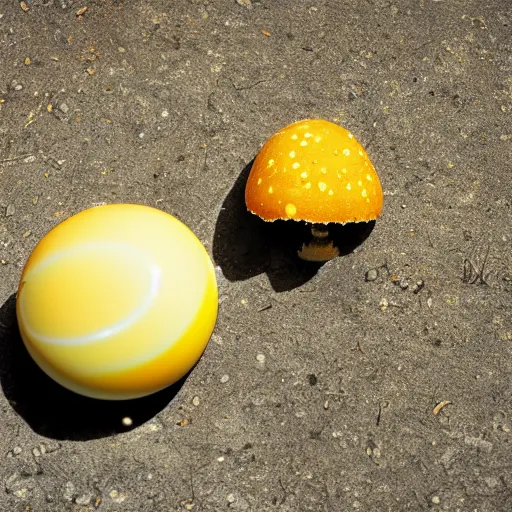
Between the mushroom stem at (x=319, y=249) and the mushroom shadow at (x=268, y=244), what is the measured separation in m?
0.04

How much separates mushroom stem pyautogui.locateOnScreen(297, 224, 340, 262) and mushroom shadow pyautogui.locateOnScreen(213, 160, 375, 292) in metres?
0.04

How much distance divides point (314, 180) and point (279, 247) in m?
0.52

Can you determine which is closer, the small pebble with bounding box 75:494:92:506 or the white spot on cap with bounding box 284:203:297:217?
the white spot on cap with bounding box 284:203:297:217

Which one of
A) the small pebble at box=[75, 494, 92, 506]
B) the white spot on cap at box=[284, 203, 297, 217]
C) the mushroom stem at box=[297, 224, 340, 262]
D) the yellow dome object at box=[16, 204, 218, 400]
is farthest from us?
the mushroom stem at box=[297, 224, 340, 262]

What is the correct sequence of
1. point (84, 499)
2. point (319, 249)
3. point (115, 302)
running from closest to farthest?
1. point (115, 302)
2. point (84, 499)
3. point (319, 249)

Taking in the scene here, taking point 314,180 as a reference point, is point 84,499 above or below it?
below

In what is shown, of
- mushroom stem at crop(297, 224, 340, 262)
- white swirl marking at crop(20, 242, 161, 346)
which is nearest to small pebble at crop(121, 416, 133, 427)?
white swirl marking at crop(20, 242, 161, 346)

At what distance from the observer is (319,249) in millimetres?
2975

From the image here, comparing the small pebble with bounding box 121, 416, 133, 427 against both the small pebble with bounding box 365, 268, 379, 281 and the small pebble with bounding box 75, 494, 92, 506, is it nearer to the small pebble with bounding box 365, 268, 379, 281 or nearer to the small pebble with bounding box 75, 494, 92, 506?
the small pebble with bounding box 75, 494, 92, 506

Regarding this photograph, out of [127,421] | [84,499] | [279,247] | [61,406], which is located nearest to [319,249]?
[279,247]

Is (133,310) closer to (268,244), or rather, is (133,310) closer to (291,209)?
(291,209)

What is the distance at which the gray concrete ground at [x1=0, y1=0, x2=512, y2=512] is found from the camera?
2.85 metres

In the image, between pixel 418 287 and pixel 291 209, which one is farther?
pixel 418 287

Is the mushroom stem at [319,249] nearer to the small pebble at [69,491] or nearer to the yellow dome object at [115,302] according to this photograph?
the yellow dome object at [115,302]
